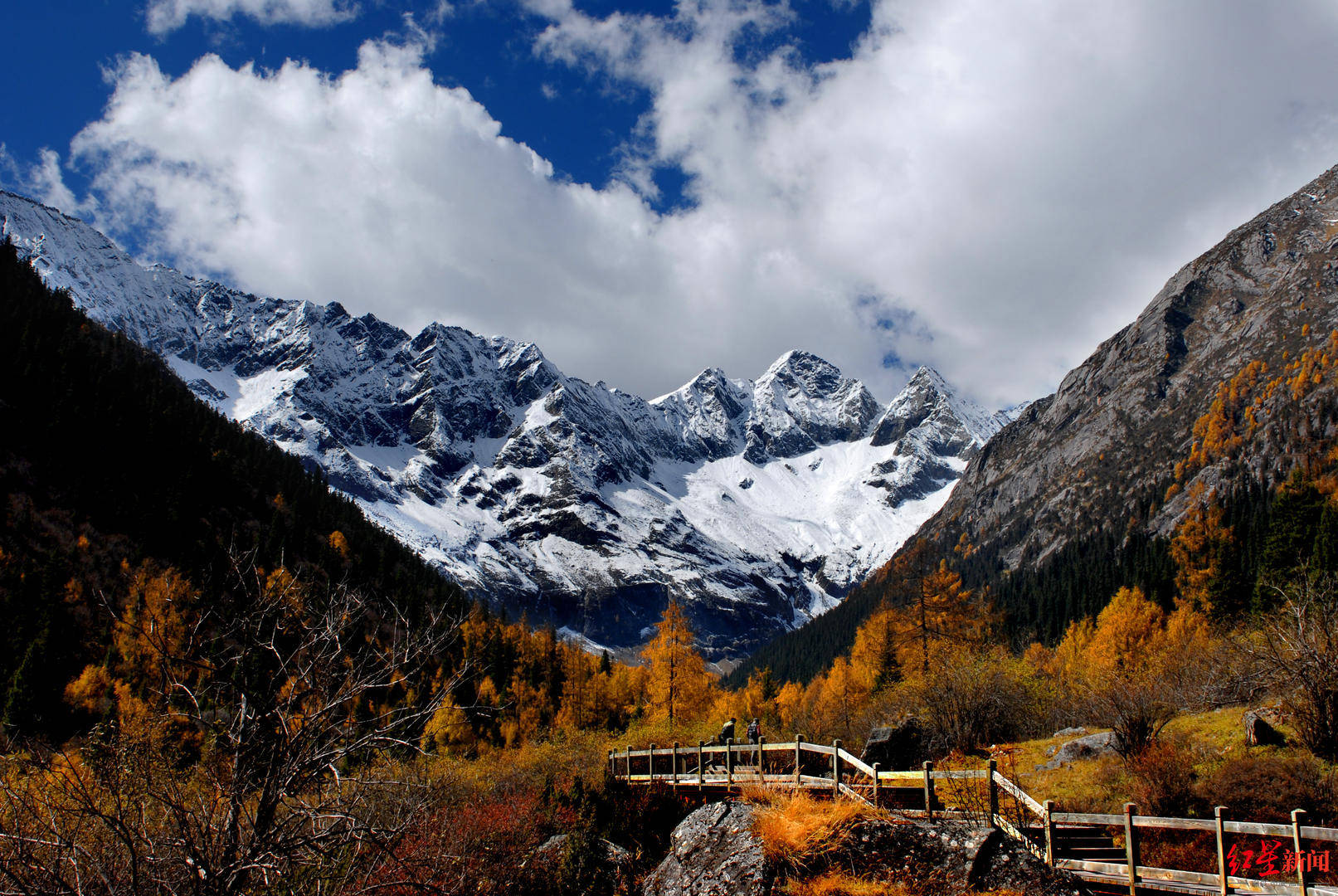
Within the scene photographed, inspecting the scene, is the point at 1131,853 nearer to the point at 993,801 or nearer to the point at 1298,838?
the point at 993,801

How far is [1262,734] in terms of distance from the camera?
1795 cm

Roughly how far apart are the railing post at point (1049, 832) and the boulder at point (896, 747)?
7.36 metres

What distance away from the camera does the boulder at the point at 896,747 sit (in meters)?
20.0

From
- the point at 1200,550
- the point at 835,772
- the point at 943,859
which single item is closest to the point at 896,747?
the point at 835,772

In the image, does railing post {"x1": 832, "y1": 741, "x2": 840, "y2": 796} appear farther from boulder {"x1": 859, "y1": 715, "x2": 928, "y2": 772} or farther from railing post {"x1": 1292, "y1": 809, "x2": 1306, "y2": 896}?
railing post {"x1": 1292, "y1": 809, "x2": 1306, "y2": 896}

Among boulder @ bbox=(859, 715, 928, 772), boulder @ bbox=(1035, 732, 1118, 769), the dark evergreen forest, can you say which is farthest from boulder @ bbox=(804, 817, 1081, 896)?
the dark evergreen forest

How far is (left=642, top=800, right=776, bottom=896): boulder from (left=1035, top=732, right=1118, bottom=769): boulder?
11787mm

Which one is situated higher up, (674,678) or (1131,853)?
(1131,853)

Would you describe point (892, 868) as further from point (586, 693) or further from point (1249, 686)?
point (586, 693)

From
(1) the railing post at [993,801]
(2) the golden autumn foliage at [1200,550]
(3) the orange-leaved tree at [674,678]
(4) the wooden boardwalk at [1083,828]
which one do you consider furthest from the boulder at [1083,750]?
(2) the golden autumn foliage at [1200,550]

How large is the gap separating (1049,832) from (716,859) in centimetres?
620

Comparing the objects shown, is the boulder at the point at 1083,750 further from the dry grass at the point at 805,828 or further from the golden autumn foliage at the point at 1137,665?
the dry grass at the point at 805,828

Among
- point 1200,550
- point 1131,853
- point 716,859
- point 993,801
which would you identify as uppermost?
point 1200,550

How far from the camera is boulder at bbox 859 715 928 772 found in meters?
20.0
